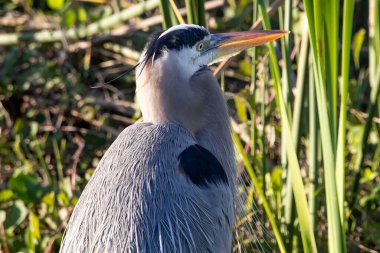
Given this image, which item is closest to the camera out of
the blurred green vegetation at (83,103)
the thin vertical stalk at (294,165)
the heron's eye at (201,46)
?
the thin vertical stalk at (294,165)

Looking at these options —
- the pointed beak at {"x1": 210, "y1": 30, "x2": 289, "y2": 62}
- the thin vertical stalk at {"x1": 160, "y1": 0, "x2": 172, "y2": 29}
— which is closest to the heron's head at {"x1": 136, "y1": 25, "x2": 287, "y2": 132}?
the pointed beak at {"x1": 210, "y1": 30, "x2": 289, "y2": 62}

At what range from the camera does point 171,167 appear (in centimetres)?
172

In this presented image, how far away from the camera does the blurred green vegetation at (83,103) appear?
247 cm

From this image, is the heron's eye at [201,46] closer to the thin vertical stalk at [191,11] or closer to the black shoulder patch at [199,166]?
the thin vertical stalk at [191,11]

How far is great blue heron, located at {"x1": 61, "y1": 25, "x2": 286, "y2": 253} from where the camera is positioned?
1.64m

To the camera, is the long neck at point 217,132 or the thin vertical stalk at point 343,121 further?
the long neck at point 217,132

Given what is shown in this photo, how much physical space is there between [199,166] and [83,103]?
4.96 ft

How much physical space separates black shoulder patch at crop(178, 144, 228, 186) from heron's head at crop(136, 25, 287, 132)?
0.42ft

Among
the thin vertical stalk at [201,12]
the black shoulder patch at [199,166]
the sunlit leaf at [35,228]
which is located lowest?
the sunlit leaf at [35,228]

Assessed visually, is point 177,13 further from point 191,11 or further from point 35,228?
point 35,228

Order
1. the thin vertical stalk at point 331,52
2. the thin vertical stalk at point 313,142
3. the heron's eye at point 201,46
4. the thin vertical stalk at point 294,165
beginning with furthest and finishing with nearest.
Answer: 1. the thin vertical stalk at point 313,142
2. the heron's eye at point 201,46
3. the thin vertical stalk at point 294,165
4. the thin vertical stalk at point 331,52

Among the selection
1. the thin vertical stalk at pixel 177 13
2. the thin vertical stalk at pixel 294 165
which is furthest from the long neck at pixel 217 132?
the thin vertical stalk at pixel 294 165

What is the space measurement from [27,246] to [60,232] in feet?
0.42

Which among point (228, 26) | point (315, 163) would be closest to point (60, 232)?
point (315, 163)
